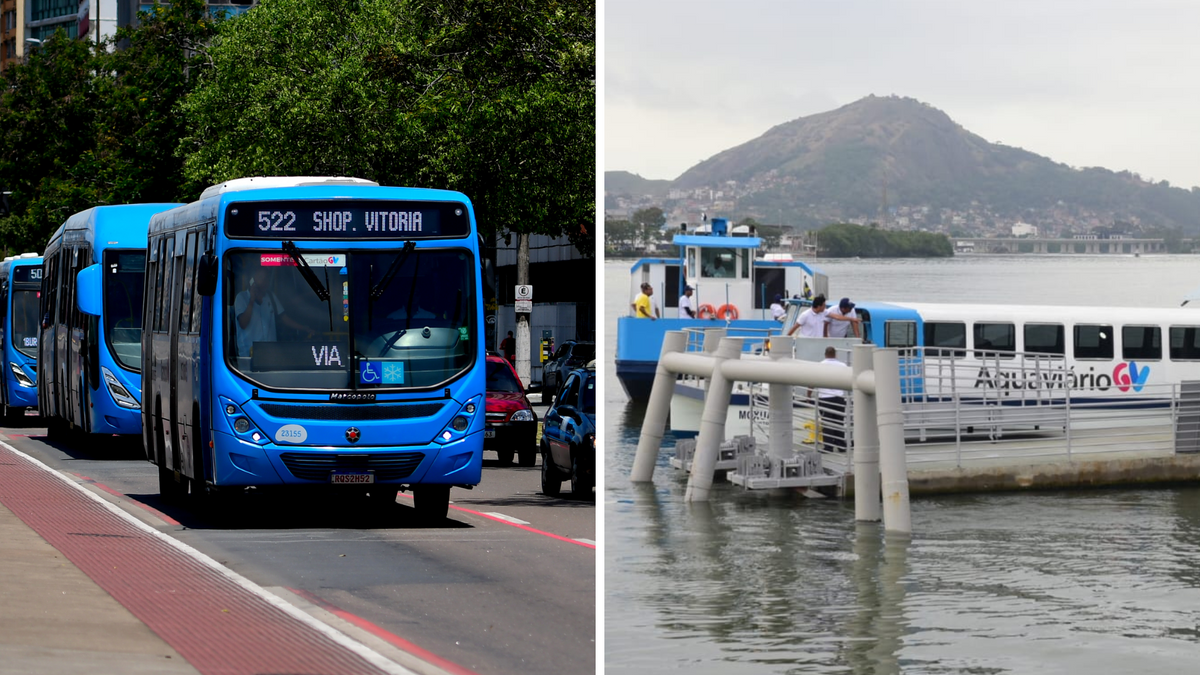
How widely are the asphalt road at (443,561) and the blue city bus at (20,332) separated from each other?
15.9 meters

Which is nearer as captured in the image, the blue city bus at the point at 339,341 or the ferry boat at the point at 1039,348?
the blue city bus at the point at 339,341

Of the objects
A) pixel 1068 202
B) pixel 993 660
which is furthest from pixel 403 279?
pixel 1068 202

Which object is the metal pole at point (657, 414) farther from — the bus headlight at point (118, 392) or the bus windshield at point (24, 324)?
the bus windshield at point (24, 324)

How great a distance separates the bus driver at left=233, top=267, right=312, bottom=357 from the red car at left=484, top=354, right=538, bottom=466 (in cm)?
968

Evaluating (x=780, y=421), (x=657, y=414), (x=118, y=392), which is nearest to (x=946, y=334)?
(x=657, y=414)

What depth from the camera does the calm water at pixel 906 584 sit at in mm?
13945

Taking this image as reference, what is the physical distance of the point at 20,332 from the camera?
122ft

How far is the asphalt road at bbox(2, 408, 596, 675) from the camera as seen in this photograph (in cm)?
1001

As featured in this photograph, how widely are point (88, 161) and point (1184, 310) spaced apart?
35759 mm

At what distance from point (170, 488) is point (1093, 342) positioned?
2336 cm

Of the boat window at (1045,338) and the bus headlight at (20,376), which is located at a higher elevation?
the boat window at (1045,338)

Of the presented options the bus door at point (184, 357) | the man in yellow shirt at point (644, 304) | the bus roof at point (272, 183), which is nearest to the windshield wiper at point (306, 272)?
the bus roof at point (272, 183)

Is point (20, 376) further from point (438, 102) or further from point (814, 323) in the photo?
point (814, 323)

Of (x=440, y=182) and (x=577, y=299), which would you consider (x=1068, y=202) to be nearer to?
(x=577, y=299)
